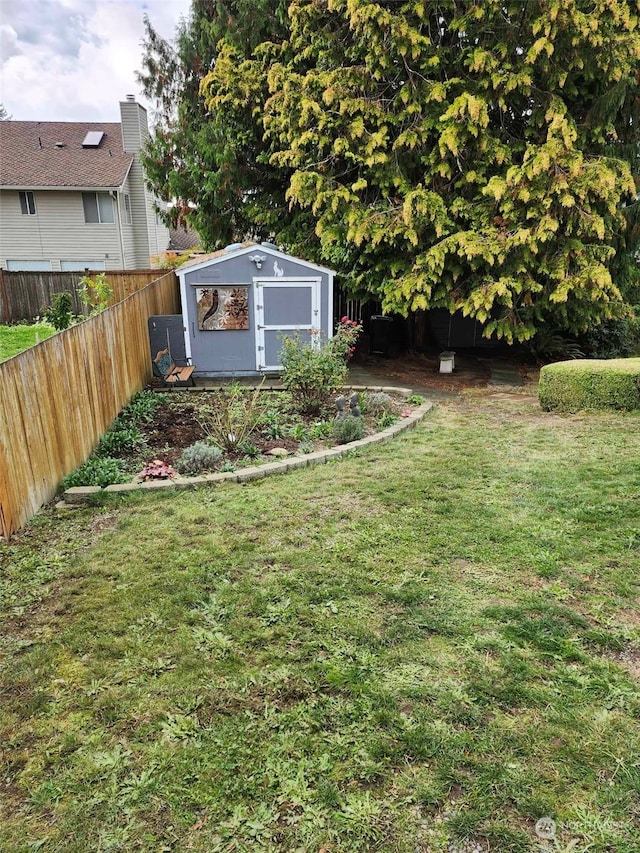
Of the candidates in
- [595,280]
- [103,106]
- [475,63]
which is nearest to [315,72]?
[475,63]

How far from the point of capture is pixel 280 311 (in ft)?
30.6

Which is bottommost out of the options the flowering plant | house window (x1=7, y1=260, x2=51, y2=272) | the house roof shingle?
the flowering plant

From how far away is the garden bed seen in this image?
525 centimetres

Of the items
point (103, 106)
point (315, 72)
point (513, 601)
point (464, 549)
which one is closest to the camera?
point (513, 601)

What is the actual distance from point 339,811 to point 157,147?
1298cm

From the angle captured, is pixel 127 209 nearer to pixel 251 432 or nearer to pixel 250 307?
pixel 250 307

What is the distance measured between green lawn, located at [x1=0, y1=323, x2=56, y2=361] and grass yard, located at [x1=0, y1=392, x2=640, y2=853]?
759cm

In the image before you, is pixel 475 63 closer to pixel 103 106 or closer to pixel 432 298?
pixel 432 298

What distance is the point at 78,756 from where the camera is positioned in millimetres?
2229

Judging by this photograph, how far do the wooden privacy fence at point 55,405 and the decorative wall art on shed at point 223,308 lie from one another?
184cm

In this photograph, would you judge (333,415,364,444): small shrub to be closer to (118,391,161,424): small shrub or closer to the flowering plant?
the flowering plant

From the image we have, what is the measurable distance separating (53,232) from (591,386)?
17.6 metres

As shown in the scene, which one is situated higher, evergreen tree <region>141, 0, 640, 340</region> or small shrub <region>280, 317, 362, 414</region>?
evergreen tree <region>141, 0, 640, 340</region>

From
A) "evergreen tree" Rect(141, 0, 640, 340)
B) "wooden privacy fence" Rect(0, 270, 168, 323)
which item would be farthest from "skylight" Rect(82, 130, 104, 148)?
"evergreen tree" Rect(141, 0, 640, 340)
